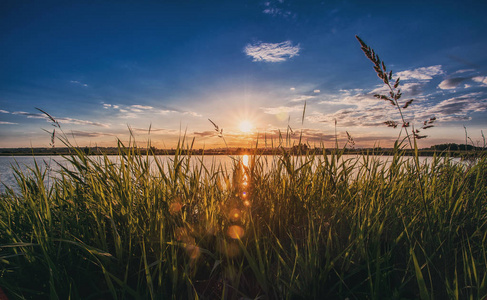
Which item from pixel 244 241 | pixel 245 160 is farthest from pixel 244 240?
pixel 245 160

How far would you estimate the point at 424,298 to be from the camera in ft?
4.11

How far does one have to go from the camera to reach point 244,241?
1939 mm

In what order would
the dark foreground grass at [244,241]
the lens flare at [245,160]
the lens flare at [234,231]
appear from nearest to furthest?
the dark foreground grass at [244,241] < the lens flare at [234,231] < the lens flare at [245,160]

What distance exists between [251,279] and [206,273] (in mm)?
322

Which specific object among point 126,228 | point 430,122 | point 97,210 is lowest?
point 126,228

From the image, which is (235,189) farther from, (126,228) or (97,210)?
(97,210)

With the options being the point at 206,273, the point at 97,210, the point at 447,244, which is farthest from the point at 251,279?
the point at 447,244

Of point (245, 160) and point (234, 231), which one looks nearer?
point (234, 231)

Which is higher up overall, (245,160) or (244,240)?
(245,160)

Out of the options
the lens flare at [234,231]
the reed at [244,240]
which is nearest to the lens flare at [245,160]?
the reed at [244,240]

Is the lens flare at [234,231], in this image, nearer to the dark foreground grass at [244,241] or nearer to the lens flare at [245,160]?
the dark foreground grass at [244,241]

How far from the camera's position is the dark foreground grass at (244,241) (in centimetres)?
151

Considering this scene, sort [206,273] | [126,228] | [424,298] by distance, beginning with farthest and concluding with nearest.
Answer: [126,228], [206,273], [424,298]

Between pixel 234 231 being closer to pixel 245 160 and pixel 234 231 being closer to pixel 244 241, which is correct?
pixel 244 241
